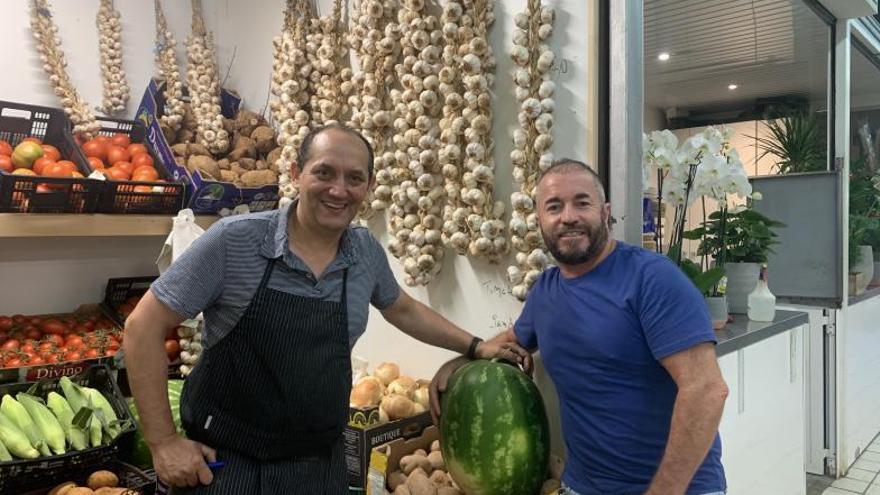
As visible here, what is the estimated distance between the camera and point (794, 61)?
5688mm

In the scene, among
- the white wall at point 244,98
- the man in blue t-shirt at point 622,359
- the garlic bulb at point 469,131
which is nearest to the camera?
the man in blue t-shirt at point 622,359

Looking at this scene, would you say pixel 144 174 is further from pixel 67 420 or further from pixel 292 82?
pixel 67 420

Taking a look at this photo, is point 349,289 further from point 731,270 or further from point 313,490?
Result: point 731,270

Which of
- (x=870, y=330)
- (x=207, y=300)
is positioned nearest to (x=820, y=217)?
(x=870, y=330)

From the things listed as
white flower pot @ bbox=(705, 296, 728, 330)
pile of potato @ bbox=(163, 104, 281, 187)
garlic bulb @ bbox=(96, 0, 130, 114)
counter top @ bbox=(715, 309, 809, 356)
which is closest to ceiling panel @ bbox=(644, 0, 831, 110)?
counter top @ bbox=(715, 309, 809, 356)

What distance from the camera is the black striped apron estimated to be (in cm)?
153

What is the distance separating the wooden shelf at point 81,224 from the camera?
258cm

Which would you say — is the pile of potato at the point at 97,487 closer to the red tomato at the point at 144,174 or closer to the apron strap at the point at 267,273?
the apron strap at the point at 267,273

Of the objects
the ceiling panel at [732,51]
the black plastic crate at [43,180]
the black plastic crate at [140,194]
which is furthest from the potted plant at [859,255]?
the black plastic crate at [43,180]

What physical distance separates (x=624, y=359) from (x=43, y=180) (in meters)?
2.39

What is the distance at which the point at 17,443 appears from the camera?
2086 millimetres

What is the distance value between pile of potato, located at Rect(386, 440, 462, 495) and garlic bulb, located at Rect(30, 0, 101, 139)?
2288 mm

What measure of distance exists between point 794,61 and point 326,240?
5572 millimetres

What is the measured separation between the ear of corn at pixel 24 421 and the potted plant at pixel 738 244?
2.50 metres
